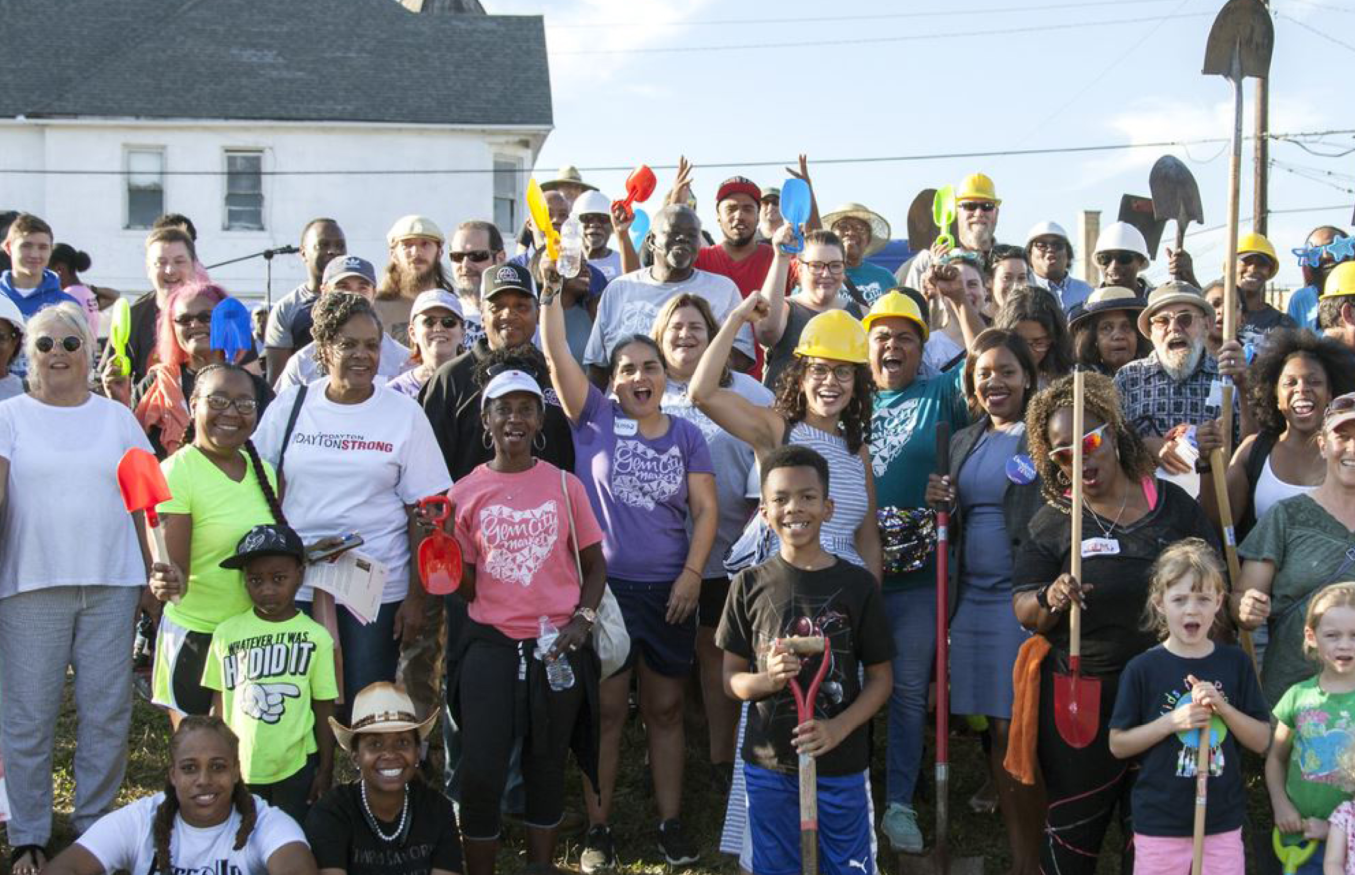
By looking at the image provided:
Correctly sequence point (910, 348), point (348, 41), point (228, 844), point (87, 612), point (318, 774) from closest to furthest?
point (228, 844) < point (318, 774) < point (87, 612) < point (910, 348) < point (348, 41)

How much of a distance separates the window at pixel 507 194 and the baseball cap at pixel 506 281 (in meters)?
23.1

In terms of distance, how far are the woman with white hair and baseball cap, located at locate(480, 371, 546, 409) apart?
136cm

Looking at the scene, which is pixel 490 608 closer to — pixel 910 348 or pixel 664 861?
pixel 664 861

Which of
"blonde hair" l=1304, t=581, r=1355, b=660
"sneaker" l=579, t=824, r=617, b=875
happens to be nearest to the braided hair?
"sneaker" l=579, t=824, r=617, b=875

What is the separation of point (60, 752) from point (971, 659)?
14.7ft

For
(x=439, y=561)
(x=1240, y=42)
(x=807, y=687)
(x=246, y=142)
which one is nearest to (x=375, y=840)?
(x=439, y=561)

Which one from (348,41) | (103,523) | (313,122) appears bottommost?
(103,523)

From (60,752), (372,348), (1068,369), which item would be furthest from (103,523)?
(1068,369)

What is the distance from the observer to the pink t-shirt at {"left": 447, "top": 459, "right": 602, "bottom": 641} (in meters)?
5.70

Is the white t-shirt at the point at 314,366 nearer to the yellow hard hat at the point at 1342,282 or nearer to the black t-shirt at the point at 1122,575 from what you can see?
the black t-shirt at the point at 1122,575

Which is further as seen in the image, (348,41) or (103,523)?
(348,41)

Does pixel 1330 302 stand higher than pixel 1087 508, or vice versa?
pixel 1330 302

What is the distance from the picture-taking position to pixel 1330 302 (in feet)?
24.1

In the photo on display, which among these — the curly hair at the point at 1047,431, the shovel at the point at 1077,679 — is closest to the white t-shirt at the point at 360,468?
the curly hair at the point at 1047,431
